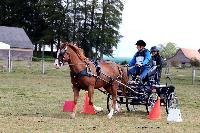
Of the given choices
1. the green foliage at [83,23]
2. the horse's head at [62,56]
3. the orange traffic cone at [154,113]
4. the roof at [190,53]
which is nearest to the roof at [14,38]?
the green foliage at [83,23]

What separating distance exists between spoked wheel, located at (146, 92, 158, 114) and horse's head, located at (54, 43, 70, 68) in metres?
2.78

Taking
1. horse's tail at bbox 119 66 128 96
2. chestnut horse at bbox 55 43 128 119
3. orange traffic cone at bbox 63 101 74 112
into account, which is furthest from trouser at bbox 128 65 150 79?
orange traffic cone at bbox 63 101 74 112

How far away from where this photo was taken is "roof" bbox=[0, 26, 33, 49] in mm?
70106

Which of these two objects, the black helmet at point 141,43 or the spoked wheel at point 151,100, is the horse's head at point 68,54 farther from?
the spoked wheel at point 151,100

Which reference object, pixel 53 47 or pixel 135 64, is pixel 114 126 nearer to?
pixel 135 64

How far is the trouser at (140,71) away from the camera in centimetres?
1330

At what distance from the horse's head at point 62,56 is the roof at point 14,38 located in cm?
5881

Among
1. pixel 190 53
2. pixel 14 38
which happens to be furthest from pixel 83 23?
pixel 190 53

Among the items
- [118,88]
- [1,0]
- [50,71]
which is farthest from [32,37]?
[118,88]

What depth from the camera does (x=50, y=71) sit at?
38.4 meters

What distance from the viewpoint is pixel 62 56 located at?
1181 centimetres

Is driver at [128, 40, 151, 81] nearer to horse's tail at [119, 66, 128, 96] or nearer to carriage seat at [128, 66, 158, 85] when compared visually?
carriage seat at [128, 66, 158, 85]

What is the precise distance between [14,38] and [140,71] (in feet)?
196

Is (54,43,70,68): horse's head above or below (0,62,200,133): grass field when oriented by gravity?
above
